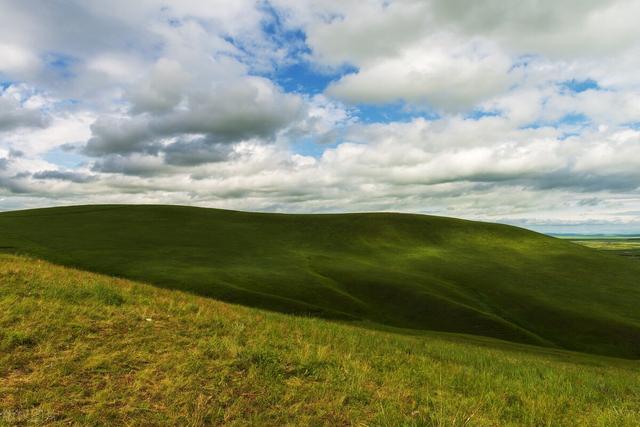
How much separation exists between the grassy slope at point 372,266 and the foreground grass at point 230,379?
4195 centimetres

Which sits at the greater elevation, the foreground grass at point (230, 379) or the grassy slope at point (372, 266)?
the foreground grass at point (230, 379)

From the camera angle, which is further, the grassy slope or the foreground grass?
the grassy slope

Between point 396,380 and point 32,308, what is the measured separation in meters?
11.2

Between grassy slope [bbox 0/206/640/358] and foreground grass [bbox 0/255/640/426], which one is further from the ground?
foreground grass [bbox 0/255/640/426]

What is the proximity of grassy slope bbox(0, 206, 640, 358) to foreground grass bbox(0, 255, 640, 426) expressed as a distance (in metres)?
41.9

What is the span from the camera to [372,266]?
9369cm

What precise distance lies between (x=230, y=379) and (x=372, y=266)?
85217 millimetres

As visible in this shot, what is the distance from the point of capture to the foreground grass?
339 inches

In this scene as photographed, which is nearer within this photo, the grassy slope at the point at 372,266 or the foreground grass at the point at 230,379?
the foreground grass at the point at 230,379

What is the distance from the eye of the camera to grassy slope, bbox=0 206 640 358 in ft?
207

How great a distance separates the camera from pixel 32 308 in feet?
42.4

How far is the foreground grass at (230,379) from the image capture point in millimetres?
8609

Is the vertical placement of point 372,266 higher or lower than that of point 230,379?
lower

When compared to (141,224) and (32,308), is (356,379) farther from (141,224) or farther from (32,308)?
(141,224)
